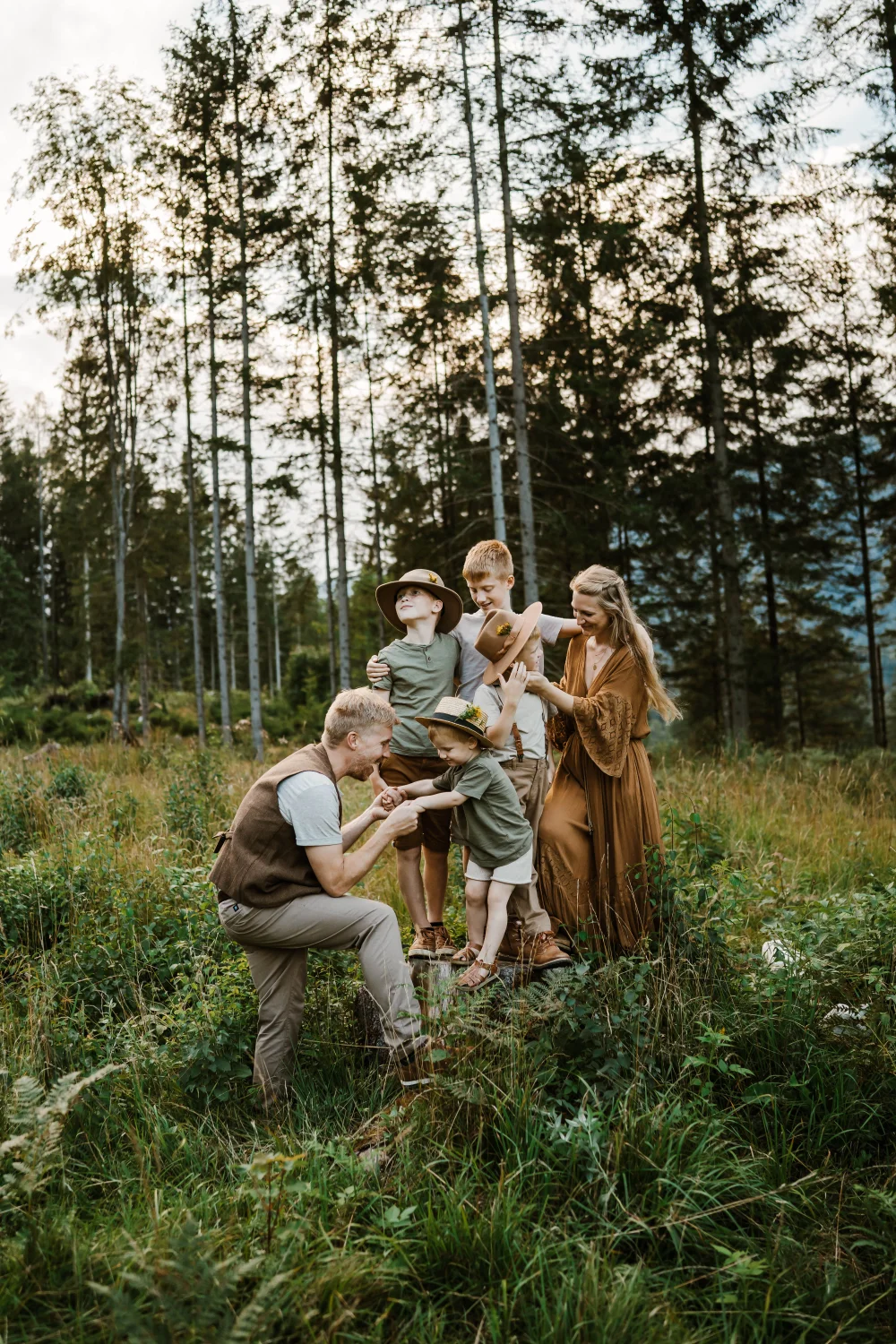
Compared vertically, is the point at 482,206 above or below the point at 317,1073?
above

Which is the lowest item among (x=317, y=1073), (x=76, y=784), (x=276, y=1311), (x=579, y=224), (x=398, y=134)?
(x=317, y=1073)

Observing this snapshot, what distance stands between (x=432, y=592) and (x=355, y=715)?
1.21 m

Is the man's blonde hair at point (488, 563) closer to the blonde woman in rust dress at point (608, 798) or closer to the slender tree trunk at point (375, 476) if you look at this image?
the blonde woman in rust dress at point (608, 798)

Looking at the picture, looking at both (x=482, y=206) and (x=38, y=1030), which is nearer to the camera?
(x=38, y=1030)

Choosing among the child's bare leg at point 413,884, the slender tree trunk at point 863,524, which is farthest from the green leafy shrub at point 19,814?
the slender tree trunk at point 863,524

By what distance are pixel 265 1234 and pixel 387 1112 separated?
83cm

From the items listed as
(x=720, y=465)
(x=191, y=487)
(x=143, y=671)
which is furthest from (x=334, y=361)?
(x=143, y=671)

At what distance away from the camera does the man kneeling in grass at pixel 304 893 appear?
3.66m

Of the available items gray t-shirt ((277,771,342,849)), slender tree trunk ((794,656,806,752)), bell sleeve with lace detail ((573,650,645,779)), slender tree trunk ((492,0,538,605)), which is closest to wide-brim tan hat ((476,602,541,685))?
bell sleeve with lace detail ((573,650,645,779))

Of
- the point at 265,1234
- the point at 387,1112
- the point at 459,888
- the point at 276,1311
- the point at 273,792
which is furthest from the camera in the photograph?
the point at 459,888

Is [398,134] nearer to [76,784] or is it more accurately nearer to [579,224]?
[579,224]

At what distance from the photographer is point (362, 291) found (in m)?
16.3

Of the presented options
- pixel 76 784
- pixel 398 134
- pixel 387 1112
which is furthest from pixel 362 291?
pixel 387 1112

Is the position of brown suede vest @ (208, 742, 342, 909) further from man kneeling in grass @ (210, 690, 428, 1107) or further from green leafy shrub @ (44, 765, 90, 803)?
green leafy shrub @ (44, 765, 90, 803)
